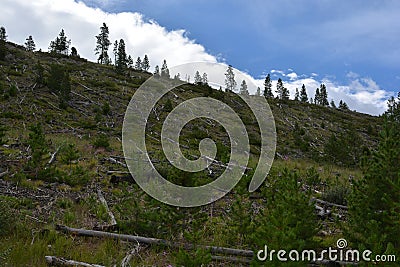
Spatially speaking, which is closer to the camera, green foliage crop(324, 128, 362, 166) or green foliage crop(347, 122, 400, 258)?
green foliage crop(347, 122, 400, 258)

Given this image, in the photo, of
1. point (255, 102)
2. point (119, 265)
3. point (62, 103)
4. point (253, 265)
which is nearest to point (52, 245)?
point (119, 265)

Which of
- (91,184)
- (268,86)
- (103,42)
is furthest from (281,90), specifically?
(91,184)

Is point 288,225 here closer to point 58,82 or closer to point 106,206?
point 106,206

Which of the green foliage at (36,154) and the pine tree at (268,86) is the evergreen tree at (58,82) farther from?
the pine tree at (268,86)

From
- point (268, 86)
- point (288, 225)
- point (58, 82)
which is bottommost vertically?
point (288, 225)

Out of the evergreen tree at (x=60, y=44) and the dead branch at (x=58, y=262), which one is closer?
the dead branch at (x=58, y=262)

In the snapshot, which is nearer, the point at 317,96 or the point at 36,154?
the point at 36,154

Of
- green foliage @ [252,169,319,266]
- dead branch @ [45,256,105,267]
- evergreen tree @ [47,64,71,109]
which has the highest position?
evergreen tree @ [47,64,71,109]

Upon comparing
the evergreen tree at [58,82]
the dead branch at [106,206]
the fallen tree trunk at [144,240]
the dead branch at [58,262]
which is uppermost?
the evergreen tree at [58,82]

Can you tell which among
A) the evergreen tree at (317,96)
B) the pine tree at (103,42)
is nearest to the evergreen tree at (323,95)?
the evergreen tree at (317,96)

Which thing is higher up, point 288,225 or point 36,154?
point 36,154

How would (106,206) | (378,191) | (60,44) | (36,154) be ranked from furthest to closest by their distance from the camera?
1. (60,44)
2. (36,154)
3. (106,206)
4. (378,191)

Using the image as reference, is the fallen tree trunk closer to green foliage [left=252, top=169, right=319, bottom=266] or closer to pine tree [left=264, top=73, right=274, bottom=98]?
green foliage [left=252, top=169, right=319, bottom=266]

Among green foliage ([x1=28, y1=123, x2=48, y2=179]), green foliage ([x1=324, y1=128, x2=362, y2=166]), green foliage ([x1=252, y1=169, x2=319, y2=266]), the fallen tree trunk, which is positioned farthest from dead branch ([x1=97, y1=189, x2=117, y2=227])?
green foliage ([x1=324, y1=128, x2=362, y2=166])
